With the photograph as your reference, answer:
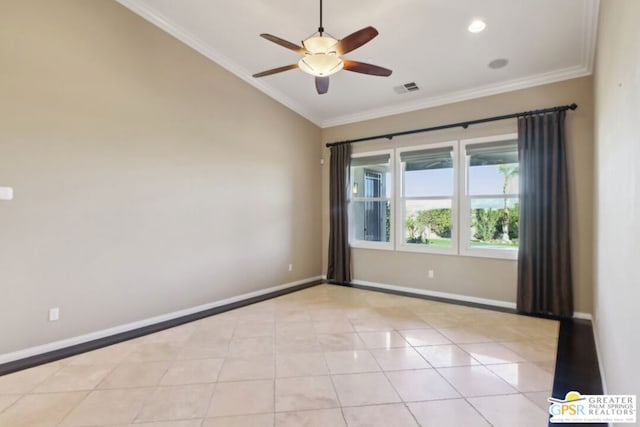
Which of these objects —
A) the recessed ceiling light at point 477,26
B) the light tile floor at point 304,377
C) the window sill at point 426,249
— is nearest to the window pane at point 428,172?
the window sill at point 426,249

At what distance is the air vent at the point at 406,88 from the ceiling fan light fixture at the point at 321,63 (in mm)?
2193

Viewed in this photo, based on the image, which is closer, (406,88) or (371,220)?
(406,88)

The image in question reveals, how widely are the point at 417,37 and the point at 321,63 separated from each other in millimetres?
1585

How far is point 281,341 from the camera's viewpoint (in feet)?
10.7

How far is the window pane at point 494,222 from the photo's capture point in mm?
4491

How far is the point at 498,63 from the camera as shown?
4.01 meters

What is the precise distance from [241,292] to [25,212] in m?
2.75

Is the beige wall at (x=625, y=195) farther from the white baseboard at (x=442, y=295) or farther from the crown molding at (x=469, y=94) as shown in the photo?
the white baseboard at (x=442, y=295)

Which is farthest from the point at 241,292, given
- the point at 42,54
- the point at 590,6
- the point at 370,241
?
the point at 590,6

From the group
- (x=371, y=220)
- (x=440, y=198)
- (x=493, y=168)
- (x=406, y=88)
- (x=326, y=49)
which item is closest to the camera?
(x=326, y=49)

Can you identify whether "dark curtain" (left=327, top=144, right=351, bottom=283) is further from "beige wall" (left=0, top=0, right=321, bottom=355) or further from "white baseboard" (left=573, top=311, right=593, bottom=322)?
"white baseboard" (left=573, top=311, right=593, bottom=322)

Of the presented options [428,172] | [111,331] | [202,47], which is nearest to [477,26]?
[428,172]

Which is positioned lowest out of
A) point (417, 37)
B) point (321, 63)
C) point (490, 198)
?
point (490, 198)

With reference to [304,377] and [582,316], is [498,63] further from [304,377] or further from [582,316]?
[304,377]
